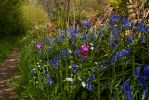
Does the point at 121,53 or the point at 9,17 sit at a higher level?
the point at 121,53

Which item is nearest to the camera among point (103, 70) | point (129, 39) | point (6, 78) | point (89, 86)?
point (89, 86)

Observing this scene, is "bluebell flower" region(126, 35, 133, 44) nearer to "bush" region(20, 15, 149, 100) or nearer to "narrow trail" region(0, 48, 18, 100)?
"bush" region(20, 15, 149, 100)

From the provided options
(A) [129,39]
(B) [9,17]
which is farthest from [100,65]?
(B) [9,17]

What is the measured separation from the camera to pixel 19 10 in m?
26.5

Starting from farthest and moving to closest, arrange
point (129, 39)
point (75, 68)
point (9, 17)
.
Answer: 1. point (9, 17)
2. point (75, 68)
3. point (129, 39)

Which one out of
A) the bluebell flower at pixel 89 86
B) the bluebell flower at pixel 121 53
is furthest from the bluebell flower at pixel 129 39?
the bluebell flower at pixel 89 86

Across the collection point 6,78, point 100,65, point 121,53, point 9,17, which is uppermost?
point 121,53

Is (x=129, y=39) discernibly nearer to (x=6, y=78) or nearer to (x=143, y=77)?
(x=143, y=77)

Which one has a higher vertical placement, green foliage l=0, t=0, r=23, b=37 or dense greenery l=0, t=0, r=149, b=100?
dense greenery l=0, t=0, r=149, b=100

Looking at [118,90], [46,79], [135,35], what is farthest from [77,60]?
[118,90]

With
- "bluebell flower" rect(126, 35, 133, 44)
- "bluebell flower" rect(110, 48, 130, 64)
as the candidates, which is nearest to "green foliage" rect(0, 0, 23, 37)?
"bluebell flower" rect(126, 35, 133, 44)

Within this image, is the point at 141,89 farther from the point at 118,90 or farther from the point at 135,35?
the point at 135,35

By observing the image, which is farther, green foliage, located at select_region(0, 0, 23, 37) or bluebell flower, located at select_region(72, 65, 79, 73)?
green foliage, located at select_region(0, 0, 23, 37)

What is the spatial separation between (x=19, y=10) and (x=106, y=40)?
69.7 ft
